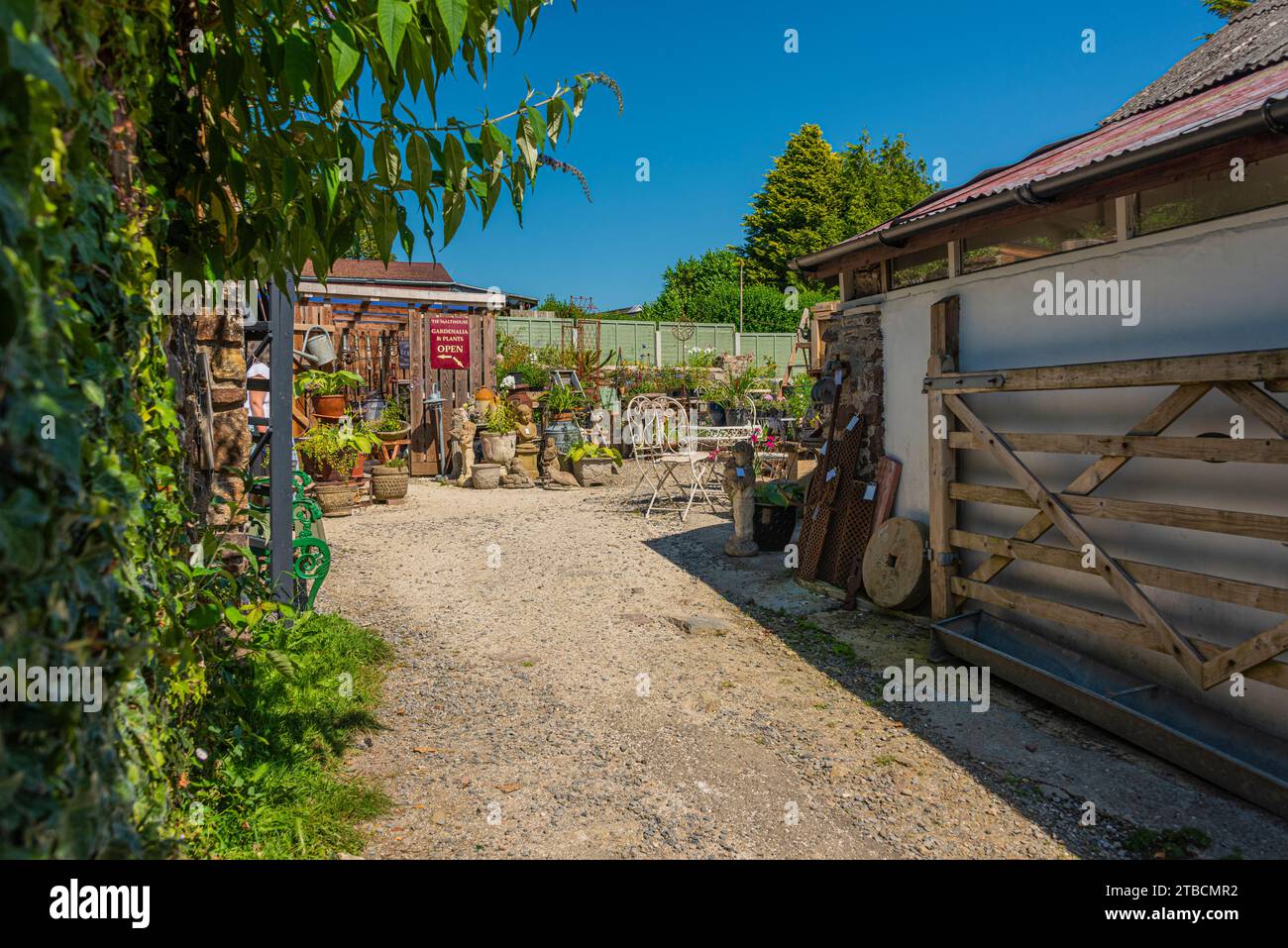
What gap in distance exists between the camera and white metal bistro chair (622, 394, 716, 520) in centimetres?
888

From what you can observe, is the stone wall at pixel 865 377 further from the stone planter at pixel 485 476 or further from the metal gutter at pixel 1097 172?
the stone planter at pixel 485 476

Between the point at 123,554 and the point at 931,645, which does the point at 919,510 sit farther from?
the point at 123,554

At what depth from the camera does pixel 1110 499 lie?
3.52 meters

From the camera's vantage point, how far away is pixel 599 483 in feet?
36.9

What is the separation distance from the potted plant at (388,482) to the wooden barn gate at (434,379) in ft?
7.23

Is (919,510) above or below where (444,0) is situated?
below

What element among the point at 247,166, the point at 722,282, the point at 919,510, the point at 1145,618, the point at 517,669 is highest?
the point at 722,282

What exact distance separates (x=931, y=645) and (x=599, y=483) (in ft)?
24.0

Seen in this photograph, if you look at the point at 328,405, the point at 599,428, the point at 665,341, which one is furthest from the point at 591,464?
the point at 665,341

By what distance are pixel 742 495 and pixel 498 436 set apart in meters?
5.61

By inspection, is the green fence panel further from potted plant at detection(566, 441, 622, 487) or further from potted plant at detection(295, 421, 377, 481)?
potted plant at detection(295, 421, 377, 481)

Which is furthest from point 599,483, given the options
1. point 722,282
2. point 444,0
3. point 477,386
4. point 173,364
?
point 722,282

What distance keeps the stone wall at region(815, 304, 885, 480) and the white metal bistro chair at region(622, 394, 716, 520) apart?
276 cm
